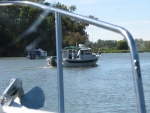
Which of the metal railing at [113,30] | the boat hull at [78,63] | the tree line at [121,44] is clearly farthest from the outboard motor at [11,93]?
the boat hull at [78,63]

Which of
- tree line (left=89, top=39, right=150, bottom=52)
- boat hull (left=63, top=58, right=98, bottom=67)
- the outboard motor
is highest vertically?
tree line (left=89, top=39, right=150, bottom=52)

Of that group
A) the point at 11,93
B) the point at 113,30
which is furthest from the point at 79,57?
the point at 113,30

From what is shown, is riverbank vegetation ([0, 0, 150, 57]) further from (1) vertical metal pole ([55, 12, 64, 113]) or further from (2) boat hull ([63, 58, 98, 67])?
(2) boat hull ([63, 58, 98, 67])

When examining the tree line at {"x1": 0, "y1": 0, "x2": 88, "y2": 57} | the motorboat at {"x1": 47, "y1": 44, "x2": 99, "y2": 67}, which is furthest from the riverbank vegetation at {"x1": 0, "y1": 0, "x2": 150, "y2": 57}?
the motorboat at {"x1": 47, "y1": 44, "x2": 99, "y2": 67}

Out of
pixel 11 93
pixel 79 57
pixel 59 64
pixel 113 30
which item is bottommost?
pixel 79 57

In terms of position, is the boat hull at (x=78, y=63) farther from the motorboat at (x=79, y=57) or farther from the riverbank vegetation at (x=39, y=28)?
the riverbank vegetation at (x=39, y=28)

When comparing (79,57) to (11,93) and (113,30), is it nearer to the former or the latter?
(11,93)

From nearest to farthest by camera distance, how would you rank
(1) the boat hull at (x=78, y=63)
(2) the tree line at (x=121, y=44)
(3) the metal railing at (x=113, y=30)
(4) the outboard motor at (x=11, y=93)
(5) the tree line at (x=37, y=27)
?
(3) the metal railing at (x=113, y=30)
(2) the tree line at (x=121, y=44)
(4) the outboard motor at (x=11, y=93)
(5) the tree line at (x=37, y=27)
(1) the boat hull at (x=78, y=63)

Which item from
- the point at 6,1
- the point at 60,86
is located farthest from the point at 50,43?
the point at 60,86

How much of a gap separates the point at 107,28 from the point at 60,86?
747 mm

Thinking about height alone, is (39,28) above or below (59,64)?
above

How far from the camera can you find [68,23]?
3799mm

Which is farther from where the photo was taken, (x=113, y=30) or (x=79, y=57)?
(x=79, y=57)

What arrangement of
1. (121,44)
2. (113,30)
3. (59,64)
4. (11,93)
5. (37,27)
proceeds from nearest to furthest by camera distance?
(113,30) < (59,64) < (11,93) < (37,27) < (121,44)
